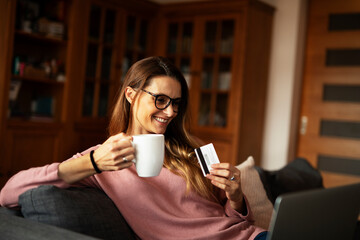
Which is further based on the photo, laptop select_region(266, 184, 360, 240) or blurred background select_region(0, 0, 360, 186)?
blurred background select_region(0, 0, 360, 186)

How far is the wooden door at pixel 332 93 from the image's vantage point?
4328 mm

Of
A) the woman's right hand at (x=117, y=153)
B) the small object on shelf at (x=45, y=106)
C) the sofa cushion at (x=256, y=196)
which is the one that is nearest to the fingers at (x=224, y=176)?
the woman's right hand at (x=117, y=153)

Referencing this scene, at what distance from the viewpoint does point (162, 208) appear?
145 cm

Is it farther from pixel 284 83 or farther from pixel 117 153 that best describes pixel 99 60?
pixel 117 153

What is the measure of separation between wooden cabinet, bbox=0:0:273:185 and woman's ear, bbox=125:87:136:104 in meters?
2.14

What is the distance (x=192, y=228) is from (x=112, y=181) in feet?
0.94

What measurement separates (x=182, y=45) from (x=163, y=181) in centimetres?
336

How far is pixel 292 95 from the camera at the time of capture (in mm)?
4410

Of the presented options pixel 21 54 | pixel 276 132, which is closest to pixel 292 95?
pixel 276 132

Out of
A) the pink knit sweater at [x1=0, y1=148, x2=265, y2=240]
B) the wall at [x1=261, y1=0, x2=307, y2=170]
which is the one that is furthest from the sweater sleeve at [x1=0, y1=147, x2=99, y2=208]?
the wall at [x1=261, y1=0, x2=307, y2=170]

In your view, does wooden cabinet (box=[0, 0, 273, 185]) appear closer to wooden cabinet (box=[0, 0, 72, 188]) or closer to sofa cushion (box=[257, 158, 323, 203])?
wooden cabinet (box=[0, 0, 72, 188])

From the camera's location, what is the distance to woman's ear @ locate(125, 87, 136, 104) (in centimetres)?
159

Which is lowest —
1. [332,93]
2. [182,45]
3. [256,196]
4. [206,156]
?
[256,196]

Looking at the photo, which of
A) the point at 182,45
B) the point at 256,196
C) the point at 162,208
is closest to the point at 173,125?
the point at 162,208
